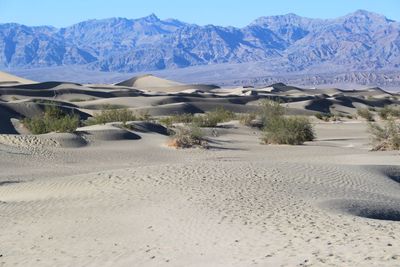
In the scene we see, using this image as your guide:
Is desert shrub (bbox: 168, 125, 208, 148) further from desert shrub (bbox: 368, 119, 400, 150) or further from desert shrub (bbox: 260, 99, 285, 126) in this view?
desert shrub (bbox: 260, 99, 285, 126)

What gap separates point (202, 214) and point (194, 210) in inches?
18.7

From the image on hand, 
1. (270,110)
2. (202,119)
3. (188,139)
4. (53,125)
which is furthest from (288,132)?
(53,125)

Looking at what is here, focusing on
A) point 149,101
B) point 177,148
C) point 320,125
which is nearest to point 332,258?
point 177,148

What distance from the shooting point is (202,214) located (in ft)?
42.4

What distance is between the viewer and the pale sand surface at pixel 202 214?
32.0ft

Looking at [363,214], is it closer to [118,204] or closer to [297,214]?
[297,214]

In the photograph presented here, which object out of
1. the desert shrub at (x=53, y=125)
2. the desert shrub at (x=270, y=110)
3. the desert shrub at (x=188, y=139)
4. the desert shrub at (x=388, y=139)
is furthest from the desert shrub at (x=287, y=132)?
the desert shrub at (x=53, y=125)

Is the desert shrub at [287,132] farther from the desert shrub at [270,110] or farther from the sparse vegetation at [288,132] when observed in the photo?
the desert shrub at [270,110]

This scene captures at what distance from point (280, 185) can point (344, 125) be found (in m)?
36.8

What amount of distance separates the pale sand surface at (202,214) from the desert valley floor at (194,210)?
0.03 metres

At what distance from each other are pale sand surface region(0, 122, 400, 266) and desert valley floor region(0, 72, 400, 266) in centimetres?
3

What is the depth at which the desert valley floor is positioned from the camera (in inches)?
388

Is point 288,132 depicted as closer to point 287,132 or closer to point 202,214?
point 287,132

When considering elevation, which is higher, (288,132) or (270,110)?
(270,110)
